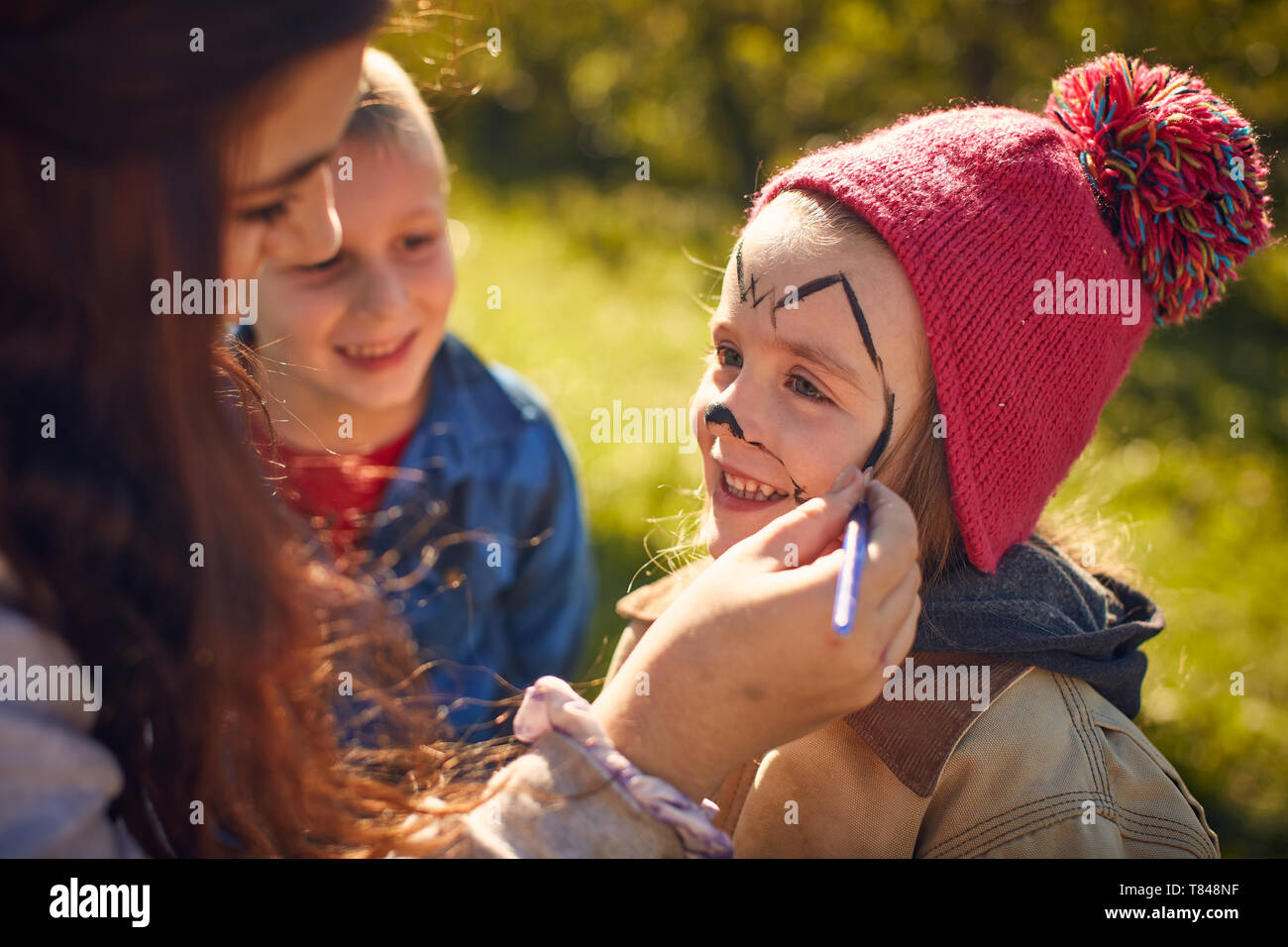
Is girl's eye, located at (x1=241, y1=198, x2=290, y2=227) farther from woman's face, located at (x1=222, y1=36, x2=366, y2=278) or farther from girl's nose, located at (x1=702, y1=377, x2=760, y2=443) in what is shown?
girl's nose, located at (x1=702, y1=377, x2=760, y2=443)

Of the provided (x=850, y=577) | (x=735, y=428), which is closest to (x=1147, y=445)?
(x=735, y=428)

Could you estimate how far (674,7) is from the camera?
9.28 m

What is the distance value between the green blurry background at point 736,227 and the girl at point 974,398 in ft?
1.42

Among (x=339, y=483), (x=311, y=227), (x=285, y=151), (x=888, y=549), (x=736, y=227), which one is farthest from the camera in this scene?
(x=339, y=483)

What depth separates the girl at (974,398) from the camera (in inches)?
66.2

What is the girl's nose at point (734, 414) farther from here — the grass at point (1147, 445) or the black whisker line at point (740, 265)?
the grass at point (1147, 445)

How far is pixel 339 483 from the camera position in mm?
2975

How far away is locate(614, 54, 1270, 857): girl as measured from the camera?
5.51ft

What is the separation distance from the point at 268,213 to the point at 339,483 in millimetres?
1650

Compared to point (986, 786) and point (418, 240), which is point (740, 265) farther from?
point (418, 240)

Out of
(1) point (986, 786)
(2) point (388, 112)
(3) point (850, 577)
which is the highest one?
(2) point (388, 112)

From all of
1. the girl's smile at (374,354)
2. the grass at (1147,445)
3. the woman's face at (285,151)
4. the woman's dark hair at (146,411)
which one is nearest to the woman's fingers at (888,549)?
the woman's dark hair at (146,411)
